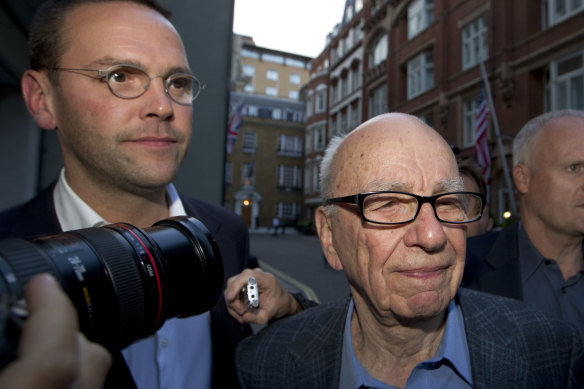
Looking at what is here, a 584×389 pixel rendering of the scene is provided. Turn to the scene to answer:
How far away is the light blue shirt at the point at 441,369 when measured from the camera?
4.46 feet

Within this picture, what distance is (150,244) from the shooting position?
0.98 metres

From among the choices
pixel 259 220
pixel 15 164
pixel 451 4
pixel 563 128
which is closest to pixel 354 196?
pixel 563 128

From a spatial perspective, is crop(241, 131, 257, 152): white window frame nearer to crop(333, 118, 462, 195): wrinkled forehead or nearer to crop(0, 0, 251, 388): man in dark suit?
crop(0, 0, 251, 388): man in dark suit

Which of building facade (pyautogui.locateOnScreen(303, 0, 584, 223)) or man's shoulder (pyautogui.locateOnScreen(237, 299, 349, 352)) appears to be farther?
building facade (pyautogui.locateOnScreen(303, 0, 584, 223))

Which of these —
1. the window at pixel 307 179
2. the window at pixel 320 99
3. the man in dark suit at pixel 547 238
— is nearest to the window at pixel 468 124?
the man in dark suit at pixel 547 238

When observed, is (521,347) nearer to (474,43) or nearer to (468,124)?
(468,124)

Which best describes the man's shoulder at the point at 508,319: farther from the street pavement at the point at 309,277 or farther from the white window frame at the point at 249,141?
the white window frame at the point at 249,141

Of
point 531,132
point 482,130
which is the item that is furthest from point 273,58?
point 531,132

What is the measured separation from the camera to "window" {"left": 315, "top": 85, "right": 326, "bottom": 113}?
35.1 meters

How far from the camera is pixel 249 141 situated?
38.8 metres

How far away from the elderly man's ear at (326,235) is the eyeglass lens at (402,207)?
0.27 meters

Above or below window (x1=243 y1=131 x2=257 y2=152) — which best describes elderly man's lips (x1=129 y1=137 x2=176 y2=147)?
below

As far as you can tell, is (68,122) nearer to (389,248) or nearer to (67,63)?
(67,63)

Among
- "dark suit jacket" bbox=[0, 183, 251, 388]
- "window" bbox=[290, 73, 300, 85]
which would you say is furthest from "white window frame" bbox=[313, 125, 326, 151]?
"dark suit jacket" bbox=[0, 183, 251, 388]
